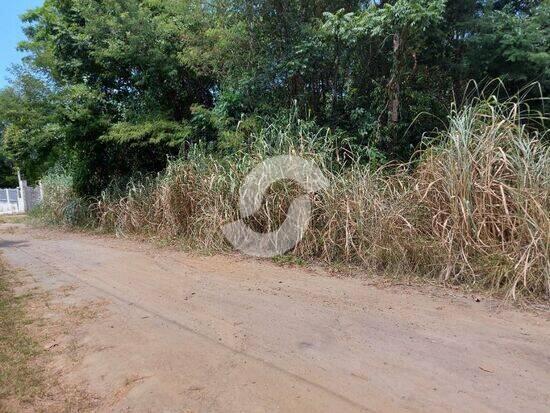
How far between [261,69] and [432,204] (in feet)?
14.4

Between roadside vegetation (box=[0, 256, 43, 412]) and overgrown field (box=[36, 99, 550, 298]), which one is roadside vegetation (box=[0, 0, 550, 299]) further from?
roadside vegetation (box=[0, 256, 43, 412])

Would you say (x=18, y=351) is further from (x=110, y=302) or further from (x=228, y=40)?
(x=228, y=40)

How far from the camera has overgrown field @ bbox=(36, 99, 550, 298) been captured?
4.83m

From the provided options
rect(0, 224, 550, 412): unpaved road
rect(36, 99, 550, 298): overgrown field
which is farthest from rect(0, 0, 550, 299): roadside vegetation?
rect(0, 224, 550, 412): unpaved road

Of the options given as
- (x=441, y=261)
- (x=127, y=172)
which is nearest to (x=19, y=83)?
(x=127, y=172)

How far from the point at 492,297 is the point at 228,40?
21.0ft

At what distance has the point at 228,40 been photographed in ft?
28.1

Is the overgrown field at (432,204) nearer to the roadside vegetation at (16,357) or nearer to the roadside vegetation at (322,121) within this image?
the roadside vegetation at (322,121)

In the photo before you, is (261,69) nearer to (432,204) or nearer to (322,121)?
(322,121)

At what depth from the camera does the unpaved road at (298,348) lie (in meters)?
2.83

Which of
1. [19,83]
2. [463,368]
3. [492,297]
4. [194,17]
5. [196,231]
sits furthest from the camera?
[19,83]

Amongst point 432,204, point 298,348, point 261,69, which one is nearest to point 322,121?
point 261,69

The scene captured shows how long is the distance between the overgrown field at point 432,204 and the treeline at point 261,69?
93 centimetres

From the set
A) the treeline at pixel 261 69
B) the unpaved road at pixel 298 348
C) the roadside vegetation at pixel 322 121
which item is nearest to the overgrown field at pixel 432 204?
the roadside vegetation at pixel 322 121
